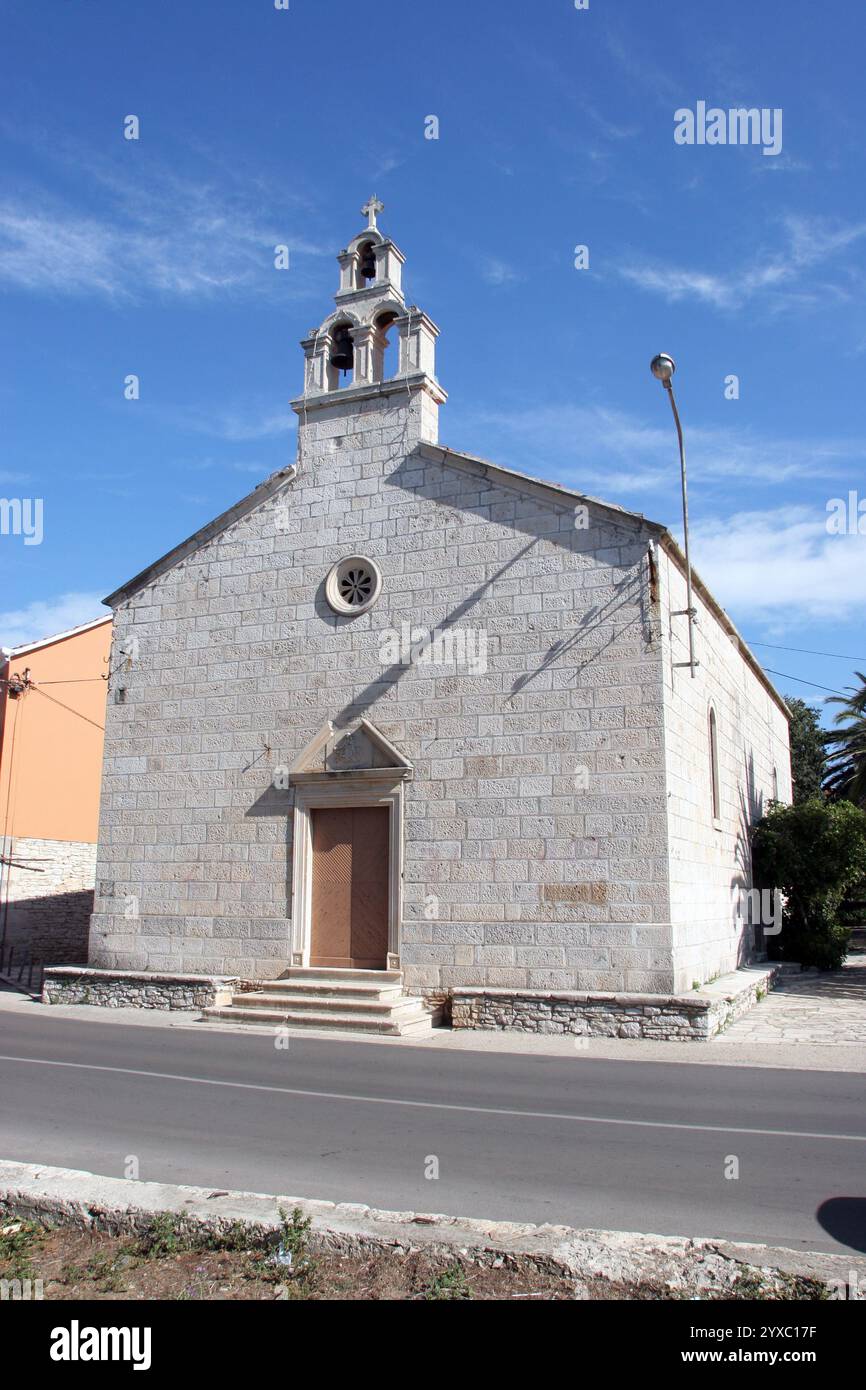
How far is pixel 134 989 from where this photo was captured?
16078 mm

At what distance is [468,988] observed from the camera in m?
14.0

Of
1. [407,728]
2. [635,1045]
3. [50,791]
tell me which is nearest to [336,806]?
[407,728]

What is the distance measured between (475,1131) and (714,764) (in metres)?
11.0

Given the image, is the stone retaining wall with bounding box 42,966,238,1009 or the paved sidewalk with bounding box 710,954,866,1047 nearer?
the paved sidewalk with bounding box 710,954,866,1047

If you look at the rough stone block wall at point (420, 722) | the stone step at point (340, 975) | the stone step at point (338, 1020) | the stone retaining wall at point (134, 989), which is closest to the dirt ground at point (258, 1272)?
the stone step at point (338, 1020)

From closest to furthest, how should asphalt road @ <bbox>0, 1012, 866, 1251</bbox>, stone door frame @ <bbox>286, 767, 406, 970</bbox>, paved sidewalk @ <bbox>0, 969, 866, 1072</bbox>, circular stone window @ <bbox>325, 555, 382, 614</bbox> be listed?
asphalt road @ <bbox>0, 1012, 866, 1251</bbox>
paved sidewalk @ <bbox>0, 969, 866, 1072</bbox>
stone door frame @ <bbox>286, 767, 406, 970</bbox>
circular stone window @ <bbox>325, 555, 382, 614</bbox>

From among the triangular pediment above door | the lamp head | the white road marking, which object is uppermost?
the lamp head

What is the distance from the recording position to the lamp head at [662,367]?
42.5 ft

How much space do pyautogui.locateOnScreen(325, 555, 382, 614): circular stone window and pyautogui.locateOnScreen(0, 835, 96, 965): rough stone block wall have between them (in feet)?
38.0

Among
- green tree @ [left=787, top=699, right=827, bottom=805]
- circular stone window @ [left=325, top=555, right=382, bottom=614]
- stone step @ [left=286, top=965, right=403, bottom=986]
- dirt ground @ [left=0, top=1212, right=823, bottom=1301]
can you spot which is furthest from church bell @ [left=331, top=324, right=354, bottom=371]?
green tree @ [left=787, top=699, right=827, bottom=805]

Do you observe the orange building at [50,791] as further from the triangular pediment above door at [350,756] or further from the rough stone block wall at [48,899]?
the triangular pediment above door at [350,756]

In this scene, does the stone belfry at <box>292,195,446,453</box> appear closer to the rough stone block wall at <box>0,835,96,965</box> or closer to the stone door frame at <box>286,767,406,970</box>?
the stone door frame at <box>286,767,406,970</box>

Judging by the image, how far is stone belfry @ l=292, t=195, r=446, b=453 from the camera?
1655 cm
